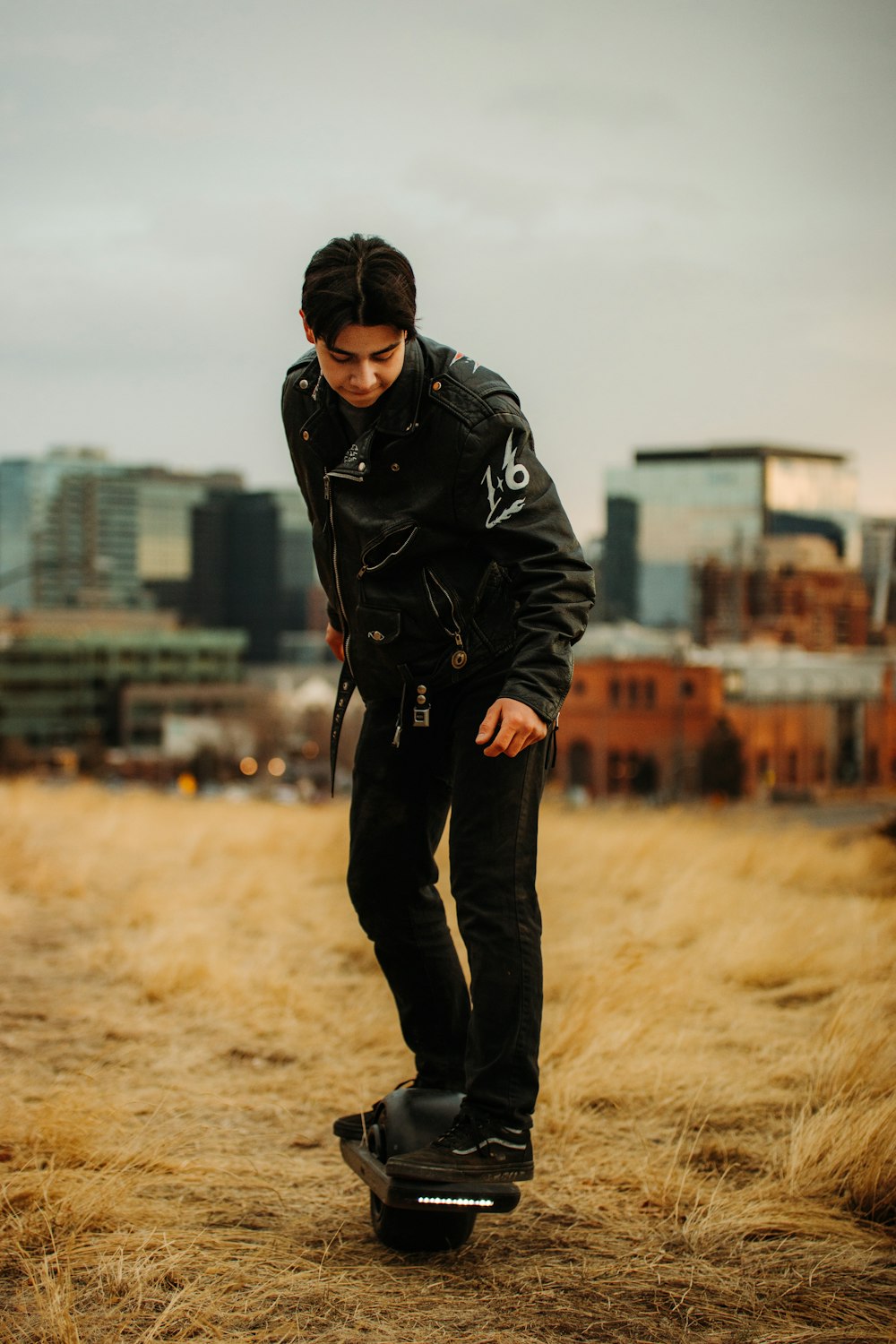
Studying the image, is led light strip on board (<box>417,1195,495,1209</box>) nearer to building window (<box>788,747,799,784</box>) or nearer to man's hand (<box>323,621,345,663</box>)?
man's hand (<box>323,621,345,663</box>)

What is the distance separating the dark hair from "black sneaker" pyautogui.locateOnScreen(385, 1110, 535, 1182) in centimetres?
154

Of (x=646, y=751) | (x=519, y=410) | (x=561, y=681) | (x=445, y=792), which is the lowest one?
(x=646, y=751)

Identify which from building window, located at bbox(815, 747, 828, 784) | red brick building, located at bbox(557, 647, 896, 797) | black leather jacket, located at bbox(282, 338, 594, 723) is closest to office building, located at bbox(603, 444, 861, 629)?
red brick building, located at bbox(557, 647, 896, 797)

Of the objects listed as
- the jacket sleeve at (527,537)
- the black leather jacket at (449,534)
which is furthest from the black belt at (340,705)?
the jacket sleeve at (527,537)

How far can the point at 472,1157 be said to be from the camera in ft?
8.23

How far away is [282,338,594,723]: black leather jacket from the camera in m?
2.64

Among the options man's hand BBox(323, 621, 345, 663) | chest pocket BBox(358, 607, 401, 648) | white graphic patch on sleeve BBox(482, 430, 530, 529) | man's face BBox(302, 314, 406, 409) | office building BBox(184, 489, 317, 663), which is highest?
office building BBox(184, 489, 317, 663)

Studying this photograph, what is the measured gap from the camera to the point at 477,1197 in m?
2.47

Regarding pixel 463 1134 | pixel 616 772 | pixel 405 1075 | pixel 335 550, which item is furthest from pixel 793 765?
pixel 463 1134

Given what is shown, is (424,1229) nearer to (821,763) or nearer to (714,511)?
(821,763)

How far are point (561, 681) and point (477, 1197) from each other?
97cm

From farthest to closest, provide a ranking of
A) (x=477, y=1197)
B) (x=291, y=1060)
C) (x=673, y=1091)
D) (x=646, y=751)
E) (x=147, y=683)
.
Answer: (x=147, y=683)
(x=646, y=751)
(x=291, y=1060)
(x=673, y=1091)
(x=477, y=1197)

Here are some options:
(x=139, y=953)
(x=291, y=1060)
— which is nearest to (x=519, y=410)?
(x=291, y=1060)

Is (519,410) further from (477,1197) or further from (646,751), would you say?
(646,751)
